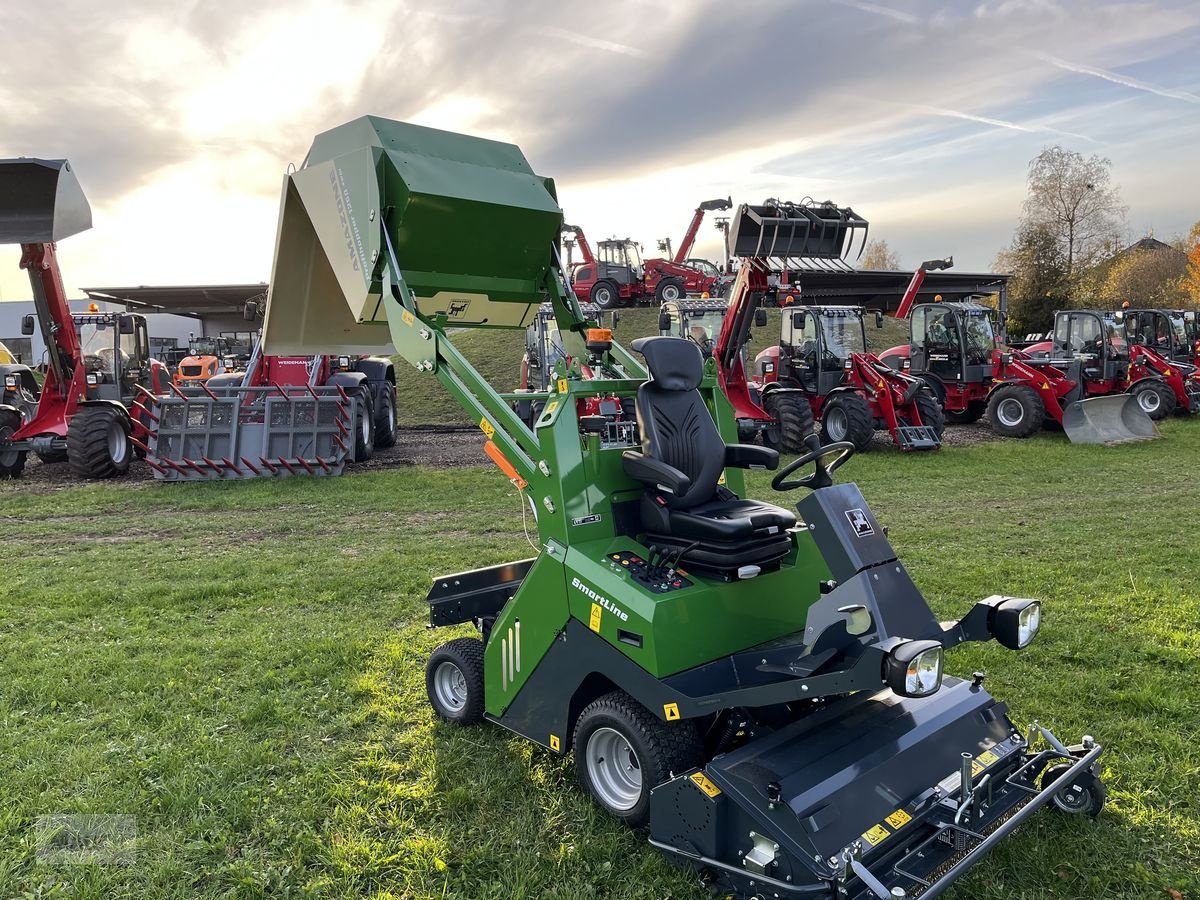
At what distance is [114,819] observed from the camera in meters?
3.87

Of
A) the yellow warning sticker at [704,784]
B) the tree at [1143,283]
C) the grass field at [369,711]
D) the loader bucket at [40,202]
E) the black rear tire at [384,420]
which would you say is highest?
the tree at [1143,283]

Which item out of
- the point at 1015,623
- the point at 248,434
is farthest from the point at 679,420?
the point at 248,434

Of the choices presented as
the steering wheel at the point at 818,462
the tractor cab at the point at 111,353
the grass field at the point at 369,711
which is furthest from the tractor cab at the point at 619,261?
the steering wheel at the point at 818,462

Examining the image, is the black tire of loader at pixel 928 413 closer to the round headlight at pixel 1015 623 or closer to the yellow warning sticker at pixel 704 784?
the round headlight at pixel 1015 623

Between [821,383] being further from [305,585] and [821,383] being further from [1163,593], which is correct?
[305,585]

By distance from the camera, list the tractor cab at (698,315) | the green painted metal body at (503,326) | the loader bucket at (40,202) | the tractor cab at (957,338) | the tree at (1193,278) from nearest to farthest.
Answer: the green painted metal body at (503,326) < the loader bucket at (40,202) < the tractor cab at (698,315) < the tractor cab at (957,338) < the tree at (1193,278)

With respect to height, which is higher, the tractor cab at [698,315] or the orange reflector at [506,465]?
the tractor cab at [698,315]

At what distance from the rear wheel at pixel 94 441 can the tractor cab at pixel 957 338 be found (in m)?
15.3

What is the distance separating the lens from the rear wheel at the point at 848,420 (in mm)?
14547

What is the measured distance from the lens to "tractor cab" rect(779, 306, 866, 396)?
15.6 meters

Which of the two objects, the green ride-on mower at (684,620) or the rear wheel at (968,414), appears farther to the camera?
the rear wheel at (968,414)

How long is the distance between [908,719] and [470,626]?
3370mm

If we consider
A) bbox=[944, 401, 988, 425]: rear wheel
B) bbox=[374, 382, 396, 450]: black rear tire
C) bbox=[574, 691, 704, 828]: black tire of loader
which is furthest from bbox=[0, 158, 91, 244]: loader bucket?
bbox=[944, 401, 988, 425]: rear wheel

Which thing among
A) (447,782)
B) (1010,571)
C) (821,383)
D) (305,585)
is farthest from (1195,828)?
(821,383)
